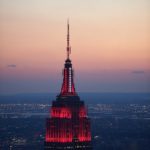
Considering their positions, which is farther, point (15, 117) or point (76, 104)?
point (15, 117)

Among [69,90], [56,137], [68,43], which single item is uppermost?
[68,43]

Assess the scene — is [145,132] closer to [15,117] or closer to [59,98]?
[15,117]

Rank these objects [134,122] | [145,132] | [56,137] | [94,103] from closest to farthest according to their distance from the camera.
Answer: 1. [56,137]
2. [145,132]
3. [134,122]
4. [94,103]

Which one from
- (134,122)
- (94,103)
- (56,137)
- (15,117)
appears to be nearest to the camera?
(56,137)

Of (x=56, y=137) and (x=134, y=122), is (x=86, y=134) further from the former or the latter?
(x=134, y=122)

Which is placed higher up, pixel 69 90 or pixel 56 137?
pixel 69 90

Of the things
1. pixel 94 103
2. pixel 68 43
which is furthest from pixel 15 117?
pixel 68 43

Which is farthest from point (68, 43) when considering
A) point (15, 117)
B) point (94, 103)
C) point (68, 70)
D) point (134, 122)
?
point (94, 103)
